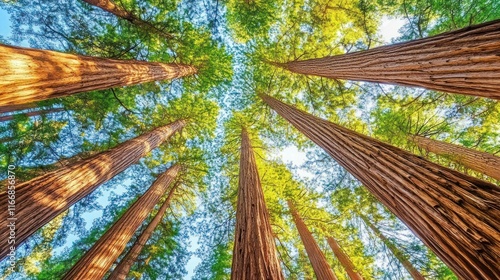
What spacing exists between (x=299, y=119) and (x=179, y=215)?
8.06m

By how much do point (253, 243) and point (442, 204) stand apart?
151 cm

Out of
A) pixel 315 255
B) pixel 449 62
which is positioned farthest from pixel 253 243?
pixel 315 255

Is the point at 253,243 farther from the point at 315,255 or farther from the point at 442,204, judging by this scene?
the point at 315,255

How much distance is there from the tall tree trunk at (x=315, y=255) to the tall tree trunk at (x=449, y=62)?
169 inches

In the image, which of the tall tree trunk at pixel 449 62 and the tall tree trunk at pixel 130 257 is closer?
the tall tree trunk at pixel 449 62

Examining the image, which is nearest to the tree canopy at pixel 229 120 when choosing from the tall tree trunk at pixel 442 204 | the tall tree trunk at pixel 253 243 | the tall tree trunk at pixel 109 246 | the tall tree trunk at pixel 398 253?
the tall tree trunk at pixel 398 253

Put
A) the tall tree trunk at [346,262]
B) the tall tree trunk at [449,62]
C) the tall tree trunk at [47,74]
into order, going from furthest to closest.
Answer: the tall tree trunk at [346,262]
the tall tree trunk at [47,74]
the tall tree trunk at [449,62]

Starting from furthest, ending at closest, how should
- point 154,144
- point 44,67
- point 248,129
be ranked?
point 248,129, point 154,144, point 44,67

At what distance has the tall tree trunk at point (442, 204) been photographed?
1168 millimetres

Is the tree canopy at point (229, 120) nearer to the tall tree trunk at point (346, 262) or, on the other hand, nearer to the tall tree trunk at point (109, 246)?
the tall tree trunk at point (346, 262)

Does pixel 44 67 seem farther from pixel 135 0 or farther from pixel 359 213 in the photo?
pixel 359 213

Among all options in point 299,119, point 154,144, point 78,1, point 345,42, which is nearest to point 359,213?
point 299,119

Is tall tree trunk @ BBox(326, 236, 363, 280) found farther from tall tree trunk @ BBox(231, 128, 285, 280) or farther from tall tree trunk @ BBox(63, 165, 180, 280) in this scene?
tall tree trunk @ BBox(63, 165, 180, 280)

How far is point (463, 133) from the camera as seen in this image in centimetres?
762
